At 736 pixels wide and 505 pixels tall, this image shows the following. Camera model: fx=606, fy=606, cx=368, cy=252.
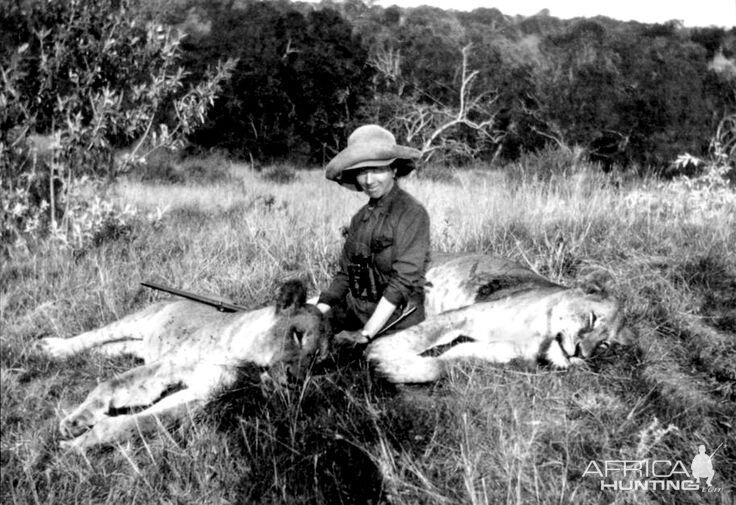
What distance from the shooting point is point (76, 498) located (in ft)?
7.63

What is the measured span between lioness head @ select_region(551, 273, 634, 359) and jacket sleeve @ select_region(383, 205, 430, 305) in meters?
0.80

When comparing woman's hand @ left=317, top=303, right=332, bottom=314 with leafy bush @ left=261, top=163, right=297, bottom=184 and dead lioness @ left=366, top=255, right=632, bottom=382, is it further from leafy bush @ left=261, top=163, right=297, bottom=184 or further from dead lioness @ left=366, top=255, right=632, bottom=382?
leafy bush @ left=261, top=163, right=297, bottom=184

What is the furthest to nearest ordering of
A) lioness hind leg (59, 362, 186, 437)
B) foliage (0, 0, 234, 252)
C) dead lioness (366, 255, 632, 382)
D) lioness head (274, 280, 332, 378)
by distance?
foliage (0, 0, 234, 252) → dead lioness (366, 255, 632, 382) → lioness head (274, 280, 332, 378) → lioness hind leg (59, 362, 186, 437)

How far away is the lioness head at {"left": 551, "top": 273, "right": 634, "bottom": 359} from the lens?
3160mm

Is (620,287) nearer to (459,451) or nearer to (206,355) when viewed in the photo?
(459,451)

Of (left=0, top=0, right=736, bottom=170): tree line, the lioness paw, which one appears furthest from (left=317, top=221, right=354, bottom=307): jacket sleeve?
(left=0, top=0, right=736, bottom=170): tree line

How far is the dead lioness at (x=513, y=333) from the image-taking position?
3160 millimetres

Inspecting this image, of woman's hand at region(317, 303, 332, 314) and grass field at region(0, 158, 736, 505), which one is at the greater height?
woman's hand at region(317, 303, 332, 314)

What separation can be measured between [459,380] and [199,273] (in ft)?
8.88

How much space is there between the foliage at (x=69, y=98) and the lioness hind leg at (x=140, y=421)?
10.7ft

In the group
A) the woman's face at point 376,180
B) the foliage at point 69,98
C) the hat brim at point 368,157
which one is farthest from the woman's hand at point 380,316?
the foliage at point 69,98

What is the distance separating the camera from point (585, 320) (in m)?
3.16

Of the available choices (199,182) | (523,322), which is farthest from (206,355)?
(199,182)

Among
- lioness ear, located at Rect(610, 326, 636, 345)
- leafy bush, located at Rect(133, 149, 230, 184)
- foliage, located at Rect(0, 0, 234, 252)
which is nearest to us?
lioness ear, located at Rect(610, 326, 636, 345)
